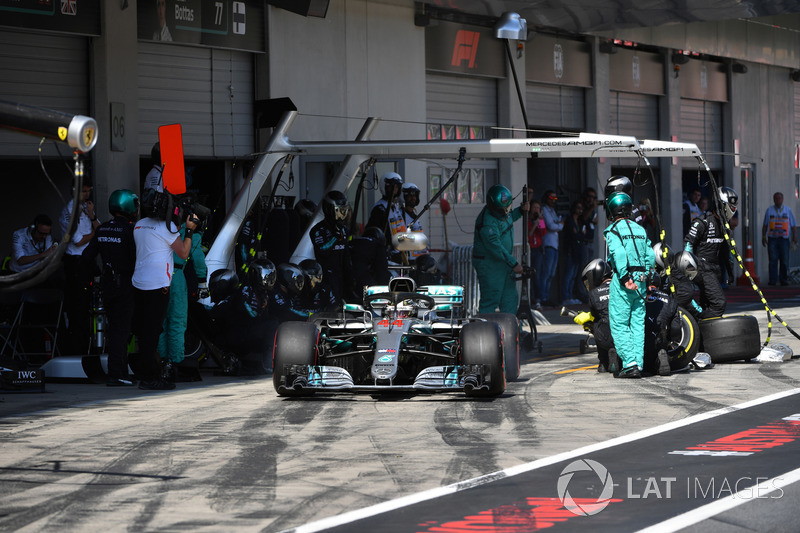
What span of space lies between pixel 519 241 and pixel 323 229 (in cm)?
825

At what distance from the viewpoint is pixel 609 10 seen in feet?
68.8

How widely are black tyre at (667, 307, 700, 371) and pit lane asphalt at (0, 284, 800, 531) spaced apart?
0.22 m

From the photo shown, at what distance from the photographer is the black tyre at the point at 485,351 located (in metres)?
10.4

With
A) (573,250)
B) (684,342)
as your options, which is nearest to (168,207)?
(684,342)

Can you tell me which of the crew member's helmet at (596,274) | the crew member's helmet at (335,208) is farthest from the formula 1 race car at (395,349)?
the crew member's helmet at (335,208)

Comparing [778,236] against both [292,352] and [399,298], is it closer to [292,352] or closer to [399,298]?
[399,298]

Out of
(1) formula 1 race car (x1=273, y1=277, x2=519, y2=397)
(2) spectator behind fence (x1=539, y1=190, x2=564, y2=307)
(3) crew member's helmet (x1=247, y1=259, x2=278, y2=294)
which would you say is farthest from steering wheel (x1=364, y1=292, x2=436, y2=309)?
(2) spectator behind fence (x1=539, y1=190, x2=564, y2=307)

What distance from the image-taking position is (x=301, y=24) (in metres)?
18.0

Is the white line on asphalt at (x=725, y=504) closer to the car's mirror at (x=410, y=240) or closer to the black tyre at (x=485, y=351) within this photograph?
the black tyre at (x=485, y=351)

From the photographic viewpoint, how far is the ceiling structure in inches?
788

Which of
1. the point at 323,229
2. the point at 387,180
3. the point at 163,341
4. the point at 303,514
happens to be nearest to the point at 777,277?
the point at 387,180

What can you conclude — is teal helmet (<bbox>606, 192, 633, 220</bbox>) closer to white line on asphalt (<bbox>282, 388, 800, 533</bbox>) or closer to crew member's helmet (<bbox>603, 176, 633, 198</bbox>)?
crew member's helmet (<bbox>603, 176, 633, 198</bbox>)

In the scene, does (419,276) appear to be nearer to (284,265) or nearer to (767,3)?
(284,265)

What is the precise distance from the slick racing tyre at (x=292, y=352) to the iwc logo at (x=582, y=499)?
348cm
